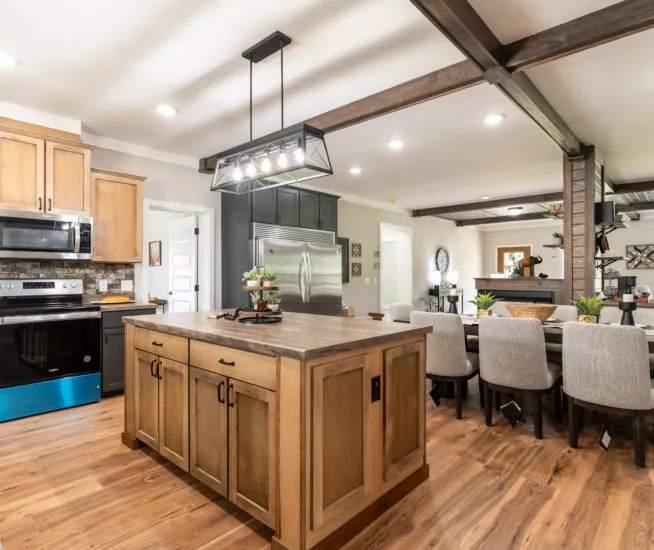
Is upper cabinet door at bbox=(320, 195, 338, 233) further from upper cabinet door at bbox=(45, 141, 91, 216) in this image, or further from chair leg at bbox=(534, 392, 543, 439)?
chair leg at bbox=(534, 392, 543, 439)

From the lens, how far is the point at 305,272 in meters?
5.56

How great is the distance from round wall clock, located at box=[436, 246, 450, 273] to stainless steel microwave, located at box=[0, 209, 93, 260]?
774cm

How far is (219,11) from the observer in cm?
227

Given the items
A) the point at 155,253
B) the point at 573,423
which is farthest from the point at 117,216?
the point at 573,423

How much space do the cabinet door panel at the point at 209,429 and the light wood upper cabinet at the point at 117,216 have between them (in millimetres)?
2530

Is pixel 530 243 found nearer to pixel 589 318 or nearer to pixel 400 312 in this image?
pixel 400 312

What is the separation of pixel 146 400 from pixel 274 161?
1764 mm

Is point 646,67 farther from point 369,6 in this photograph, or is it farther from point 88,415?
point 88,415

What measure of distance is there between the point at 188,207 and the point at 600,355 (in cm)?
439

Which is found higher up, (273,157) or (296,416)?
(273,157)

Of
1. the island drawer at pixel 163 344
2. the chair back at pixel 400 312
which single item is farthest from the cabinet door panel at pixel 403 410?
the chair back at pixel 400 312

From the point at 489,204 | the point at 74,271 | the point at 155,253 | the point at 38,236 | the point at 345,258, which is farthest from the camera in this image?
the point at 489,204

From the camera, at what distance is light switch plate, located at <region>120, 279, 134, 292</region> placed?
4414mm

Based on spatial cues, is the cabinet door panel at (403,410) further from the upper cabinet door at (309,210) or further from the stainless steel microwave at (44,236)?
the upper cabinet door at (309,210)
